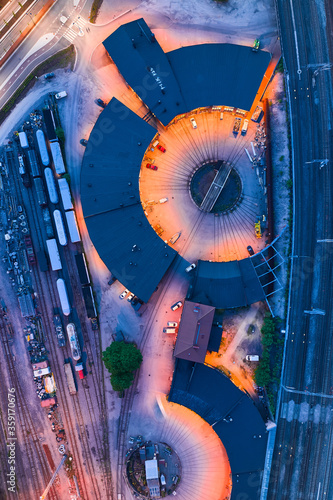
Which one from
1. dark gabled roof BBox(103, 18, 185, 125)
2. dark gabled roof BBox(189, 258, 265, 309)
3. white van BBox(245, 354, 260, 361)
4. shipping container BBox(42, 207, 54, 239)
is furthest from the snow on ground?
shipping container BBox(42, 207, 54, 239)

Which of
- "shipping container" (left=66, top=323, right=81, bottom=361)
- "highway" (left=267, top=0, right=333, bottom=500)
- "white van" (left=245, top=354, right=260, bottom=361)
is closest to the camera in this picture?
"highway" (left=267, top=0, right=333, bottom=500)

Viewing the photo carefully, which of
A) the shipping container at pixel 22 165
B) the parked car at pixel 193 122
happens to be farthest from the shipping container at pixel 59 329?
the parked car at pixel 193 122

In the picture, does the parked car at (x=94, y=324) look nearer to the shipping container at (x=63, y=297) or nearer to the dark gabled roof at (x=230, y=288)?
the shipping container at (x=63, y=297)

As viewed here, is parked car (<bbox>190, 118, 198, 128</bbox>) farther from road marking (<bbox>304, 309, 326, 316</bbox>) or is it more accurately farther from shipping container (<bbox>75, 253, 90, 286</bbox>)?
road marking (<bbox>304, 309, 326, 316</bbox>)

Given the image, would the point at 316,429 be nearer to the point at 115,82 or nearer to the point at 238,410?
the point at 238,410

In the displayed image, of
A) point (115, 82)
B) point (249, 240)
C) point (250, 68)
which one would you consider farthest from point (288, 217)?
point (115, 82)
